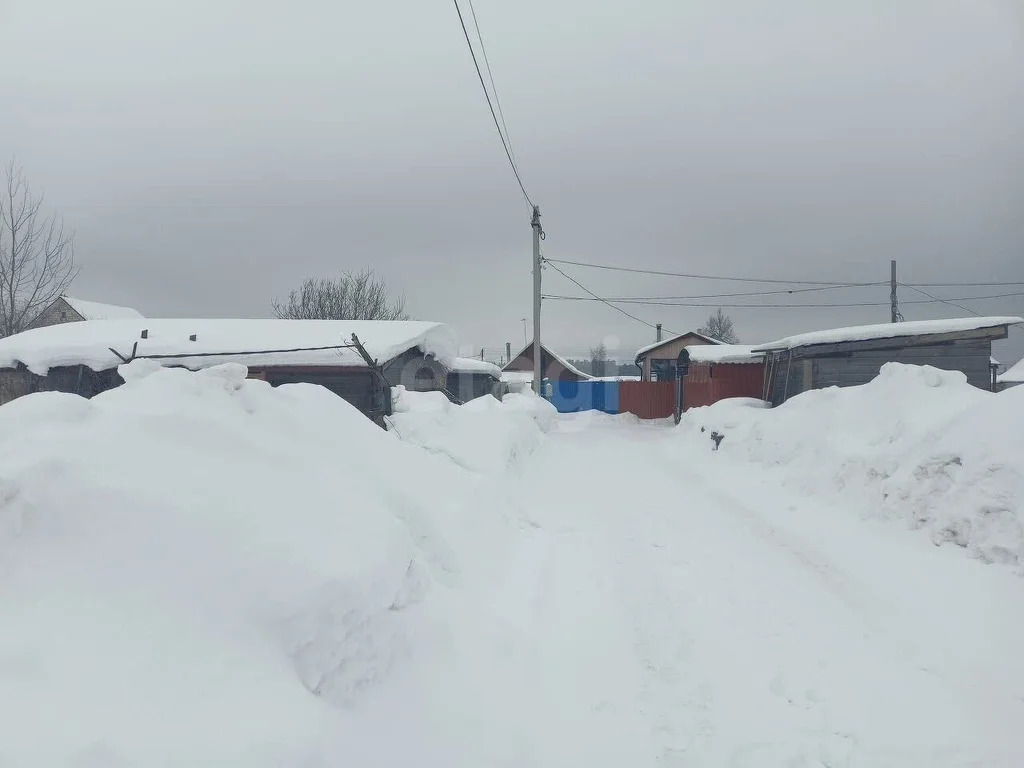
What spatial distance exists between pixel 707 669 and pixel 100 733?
3.41 meters

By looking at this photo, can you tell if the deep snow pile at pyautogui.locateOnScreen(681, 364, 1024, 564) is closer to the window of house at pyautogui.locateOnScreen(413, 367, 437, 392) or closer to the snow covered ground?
the snow covered ground

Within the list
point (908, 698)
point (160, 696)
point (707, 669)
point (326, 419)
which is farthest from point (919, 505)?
point (160, 696)

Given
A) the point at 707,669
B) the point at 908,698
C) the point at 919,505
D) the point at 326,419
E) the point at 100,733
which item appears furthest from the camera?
the point at 919,505

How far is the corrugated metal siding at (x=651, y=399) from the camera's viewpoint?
95.8 ft

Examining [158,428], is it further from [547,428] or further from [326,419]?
[547,428]

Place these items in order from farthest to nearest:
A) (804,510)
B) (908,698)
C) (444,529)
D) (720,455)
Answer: (720,455) → (804,510) → (444,529) → (908,698)

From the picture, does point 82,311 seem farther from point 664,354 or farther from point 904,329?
point 904,329

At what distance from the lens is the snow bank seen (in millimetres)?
9125

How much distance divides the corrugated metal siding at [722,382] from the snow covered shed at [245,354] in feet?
34.2

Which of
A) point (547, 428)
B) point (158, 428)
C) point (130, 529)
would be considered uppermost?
point (158, 428)

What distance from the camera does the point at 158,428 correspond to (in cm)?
372

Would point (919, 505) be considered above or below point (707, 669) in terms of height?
above

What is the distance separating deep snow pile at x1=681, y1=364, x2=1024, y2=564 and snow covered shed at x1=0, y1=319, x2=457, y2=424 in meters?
7.55

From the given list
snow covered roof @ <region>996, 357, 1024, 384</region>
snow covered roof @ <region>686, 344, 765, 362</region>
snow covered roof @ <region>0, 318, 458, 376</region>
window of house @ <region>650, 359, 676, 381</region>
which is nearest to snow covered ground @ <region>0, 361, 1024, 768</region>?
snow covered roof @ <region>0, 318, 458, 376</region>
